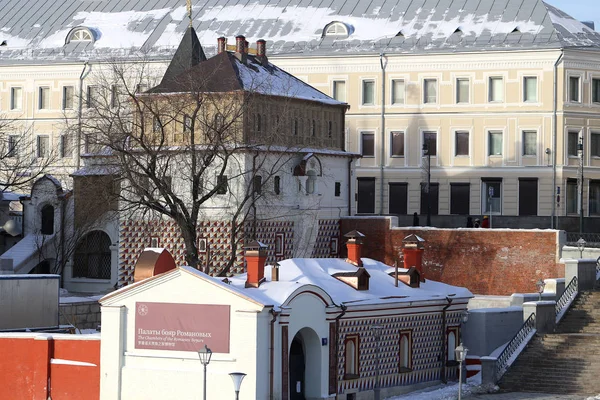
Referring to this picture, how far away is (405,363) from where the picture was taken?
152 ft

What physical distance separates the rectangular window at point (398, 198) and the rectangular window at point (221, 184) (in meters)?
20.2

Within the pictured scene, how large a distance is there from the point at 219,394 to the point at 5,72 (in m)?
47.0

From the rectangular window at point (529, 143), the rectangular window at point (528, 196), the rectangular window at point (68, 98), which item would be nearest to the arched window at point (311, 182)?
the rectangular window at point (528, 196)

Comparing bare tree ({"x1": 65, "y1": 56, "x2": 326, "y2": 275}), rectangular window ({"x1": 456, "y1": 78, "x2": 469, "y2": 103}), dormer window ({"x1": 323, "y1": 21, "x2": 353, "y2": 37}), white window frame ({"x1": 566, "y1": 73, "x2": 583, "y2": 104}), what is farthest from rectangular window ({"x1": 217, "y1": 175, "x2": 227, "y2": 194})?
white window frame ({"x1": 566, "y1": 73, "x2": 583, "y2": 104})

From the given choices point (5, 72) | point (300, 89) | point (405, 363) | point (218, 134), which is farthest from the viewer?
point (5, 72)

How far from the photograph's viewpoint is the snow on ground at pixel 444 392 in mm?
43656

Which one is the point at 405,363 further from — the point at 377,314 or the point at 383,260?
the point at 383,260

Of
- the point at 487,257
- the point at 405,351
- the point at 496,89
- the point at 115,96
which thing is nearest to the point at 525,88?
the point at 496,89

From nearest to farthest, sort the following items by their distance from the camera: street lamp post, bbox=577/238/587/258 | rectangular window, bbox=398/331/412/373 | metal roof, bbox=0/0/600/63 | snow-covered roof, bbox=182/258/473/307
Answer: snow-covered roof, bbox=182/258/473/307 → rectangular window, bbox=398/331/412/373 → street lamp post, bbox=577/238/587/258 → metal roof, bbox=0/0/600/63

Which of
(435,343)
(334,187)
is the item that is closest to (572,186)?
(334,187)

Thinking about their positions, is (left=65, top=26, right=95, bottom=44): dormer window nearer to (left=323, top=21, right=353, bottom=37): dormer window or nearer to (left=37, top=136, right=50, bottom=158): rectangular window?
(left=37, top=136, right=50, bottom=158): rectangular window

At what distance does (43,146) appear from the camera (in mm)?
83062

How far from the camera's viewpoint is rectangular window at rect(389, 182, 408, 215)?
76375 mm

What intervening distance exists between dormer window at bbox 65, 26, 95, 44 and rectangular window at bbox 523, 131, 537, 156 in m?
24.1
